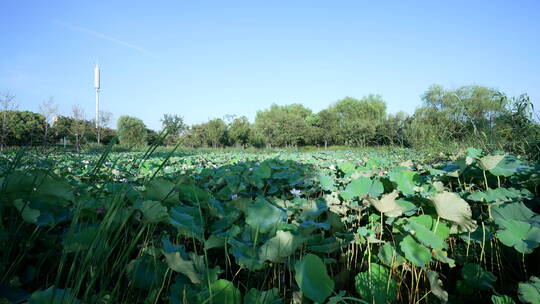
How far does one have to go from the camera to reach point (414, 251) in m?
1.04

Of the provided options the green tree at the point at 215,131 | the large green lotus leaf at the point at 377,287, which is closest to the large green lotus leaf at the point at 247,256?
the large green lotus leaf at the point at 377,287

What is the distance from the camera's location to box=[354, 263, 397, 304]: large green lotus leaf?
0.90m

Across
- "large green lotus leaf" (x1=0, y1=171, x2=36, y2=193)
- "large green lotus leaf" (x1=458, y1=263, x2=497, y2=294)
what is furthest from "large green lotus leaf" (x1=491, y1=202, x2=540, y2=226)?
"large green lotus leaf" (x1=0, y1=171, x2=36, y2=193)

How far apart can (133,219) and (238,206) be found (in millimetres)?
425

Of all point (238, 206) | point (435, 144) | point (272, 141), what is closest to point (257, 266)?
point (238, 206)

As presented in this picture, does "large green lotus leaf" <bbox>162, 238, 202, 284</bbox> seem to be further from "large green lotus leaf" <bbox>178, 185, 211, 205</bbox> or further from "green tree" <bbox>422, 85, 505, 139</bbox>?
"green tree" <bbox>422, 85, 505, 139</bbox>

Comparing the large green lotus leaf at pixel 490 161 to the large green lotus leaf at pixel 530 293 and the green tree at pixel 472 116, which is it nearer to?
the large green lotus leaf at pixel 530 293

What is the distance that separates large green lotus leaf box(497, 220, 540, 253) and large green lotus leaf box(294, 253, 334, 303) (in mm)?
656

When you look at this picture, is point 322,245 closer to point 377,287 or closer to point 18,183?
point 377,287

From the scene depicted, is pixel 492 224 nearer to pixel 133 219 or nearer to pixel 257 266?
pixel 257 266

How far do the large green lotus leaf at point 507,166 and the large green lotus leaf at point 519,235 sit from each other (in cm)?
61

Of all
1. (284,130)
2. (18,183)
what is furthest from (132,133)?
(284,130)

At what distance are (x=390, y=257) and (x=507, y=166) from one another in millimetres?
911

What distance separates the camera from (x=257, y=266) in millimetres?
835
